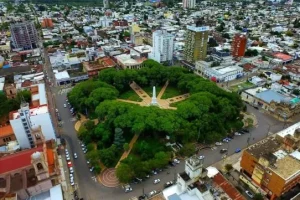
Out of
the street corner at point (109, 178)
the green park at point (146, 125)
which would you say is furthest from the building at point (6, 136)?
the street corner at point (109, 178)

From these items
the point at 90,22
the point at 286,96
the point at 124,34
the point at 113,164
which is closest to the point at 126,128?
the point at 113,164

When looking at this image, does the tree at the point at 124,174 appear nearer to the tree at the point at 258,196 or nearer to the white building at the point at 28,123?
the white building at the point at 28,123

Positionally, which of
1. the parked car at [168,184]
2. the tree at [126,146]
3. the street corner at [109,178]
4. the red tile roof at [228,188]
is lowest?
the street corner at [109,178]

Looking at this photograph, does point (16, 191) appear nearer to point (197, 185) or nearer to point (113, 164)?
point (113, 164)

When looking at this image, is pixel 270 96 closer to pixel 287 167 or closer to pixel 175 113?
pixel 175 113

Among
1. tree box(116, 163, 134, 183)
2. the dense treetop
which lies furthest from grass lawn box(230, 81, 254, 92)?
tree box(116, 163, 134, 183)

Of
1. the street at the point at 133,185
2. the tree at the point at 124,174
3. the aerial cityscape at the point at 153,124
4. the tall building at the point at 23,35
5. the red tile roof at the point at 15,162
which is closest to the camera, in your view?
the red tile roof at the point at 15,162

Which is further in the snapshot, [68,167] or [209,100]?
[209,100]
